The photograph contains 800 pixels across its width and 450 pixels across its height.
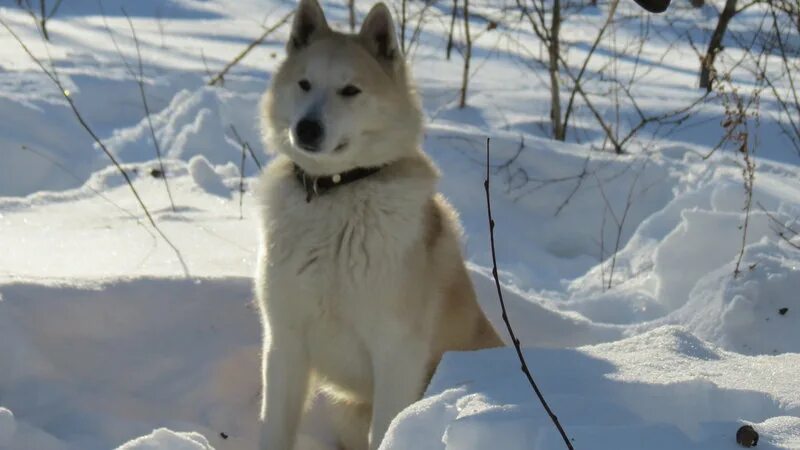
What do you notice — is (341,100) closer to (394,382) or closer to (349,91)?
(349,91)

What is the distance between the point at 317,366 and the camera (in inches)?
116

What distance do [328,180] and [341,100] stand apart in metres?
0.25

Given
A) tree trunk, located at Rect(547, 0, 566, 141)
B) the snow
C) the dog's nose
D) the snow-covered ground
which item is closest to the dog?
the dog's nose

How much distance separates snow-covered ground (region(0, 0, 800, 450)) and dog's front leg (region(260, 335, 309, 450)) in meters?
0.30

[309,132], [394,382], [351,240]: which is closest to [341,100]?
[309,132]

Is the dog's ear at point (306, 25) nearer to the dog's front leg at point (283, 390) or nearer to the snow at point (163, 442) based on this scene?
the dog's front leg at point (283, 390)

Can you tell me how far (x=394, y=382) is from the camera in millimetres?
2775

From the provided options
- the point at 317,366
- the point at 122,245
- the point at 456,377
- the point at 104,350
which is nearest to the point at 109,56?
the point at 122,245

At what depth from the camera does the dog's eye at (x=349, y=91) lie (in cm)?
285

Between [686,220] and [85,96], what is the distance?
170 inches

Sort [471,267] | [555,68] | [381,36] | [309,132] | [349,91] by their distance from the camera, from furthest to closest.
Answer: [555,68] < [471,267] < [381,36] < [349,91] < [309,132]

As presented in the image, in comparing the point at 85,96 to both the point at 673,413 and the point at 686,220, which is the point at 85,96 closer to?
the point at 686,220

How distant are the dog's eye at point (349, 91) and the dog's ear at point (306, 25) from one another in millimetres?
287

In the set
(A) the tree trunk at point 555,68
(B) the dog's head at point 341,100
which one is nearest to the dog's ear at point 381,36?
(B) the dog's head at point 341,100
